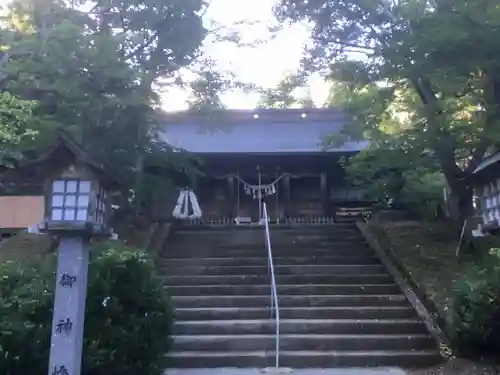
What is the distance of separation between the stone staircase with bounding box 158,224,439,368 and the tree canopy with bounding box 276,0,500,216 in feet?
8.01

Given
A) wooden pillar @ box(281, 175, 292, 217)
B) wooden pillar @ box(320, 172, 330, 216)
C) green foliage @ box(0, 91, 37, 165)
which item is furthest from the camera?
wooden pillar @ box(281, 175, 292, 217)

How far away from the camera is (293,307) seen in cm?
944

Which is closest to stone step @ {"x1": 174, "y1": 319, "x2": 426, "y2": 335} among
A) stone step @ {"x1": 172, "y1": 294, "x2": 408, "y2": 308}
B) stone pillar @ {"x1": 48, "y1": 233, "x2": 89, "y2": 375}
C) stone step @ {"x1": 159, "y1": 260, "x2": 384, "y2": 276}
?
stone step @ {"x1": 172, "y1": 294, "x2": 408, "y2": 308}

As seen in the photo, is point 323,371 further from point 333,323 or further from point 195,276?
point 195,276

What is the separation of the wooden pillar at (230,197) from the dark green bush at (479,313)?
38.8ft

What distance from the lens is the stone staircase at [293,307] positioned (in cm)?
794

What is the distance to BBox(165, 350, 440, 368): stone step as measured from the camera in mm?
7805

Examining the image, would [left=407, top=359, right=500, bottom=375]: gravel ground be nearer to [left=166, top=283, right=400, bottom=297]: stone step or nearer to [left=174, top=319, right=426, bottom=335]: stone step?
[left=174, top=319, right=426, bottom=335]: stone step

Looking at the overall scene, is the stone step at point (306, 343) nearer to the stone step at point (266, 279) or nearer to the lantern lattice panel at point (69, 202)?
the stone step at point (266, 279)

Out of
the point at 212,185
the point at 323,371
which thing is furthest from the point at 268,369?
the point at 212,185

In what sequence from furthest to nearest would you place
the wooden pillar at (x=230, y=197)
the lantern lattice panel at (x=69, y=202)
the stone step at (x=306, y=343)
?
the wooden pillar at (x=230, y=197)
the stone step at (x=306, y=343)
the lantern lattice panel at (x=69, y=202)

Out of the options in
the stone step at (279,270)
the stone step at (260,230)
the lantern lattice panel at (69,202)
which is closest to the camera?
the lantern lattice panel at (69,202)

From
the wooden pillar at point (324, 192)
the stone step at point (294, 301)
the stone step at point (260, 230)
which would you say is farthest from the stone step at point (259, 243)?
the wooden pillar at point (324, 192)

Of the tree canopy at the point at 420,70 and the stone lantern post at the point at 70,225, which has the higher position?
the tree canopy at the point at 420,70
